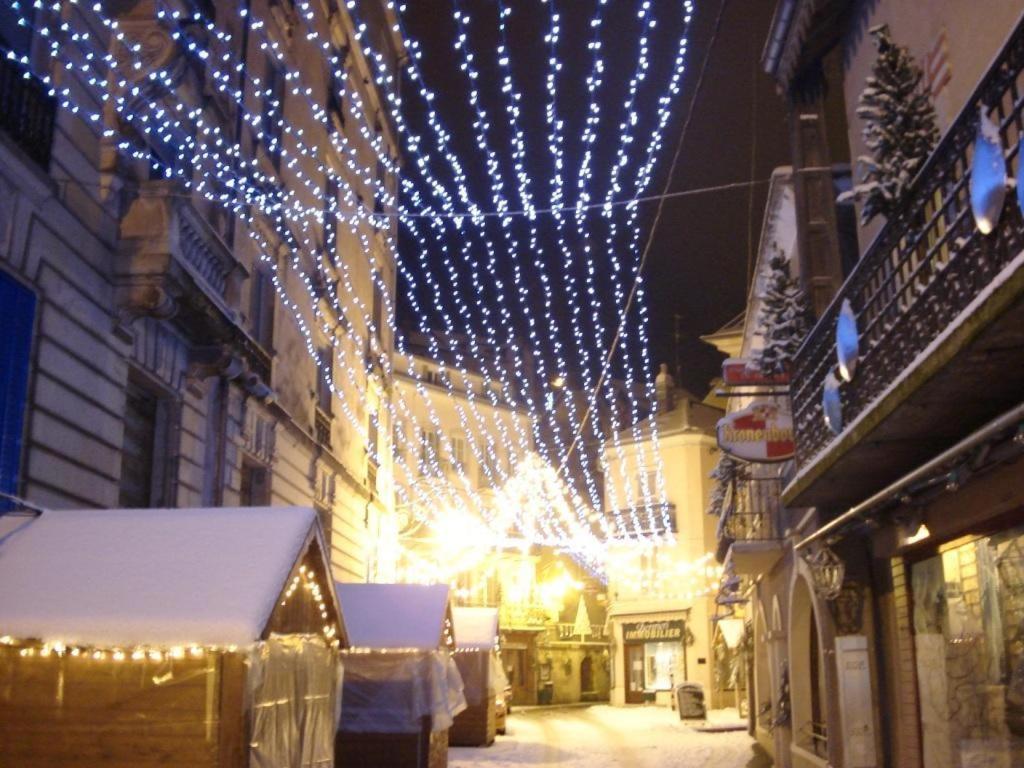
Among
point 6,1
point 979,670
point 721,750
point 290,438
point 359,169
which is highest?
point 359,169

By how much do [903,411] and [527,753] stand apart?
15008 millimetres

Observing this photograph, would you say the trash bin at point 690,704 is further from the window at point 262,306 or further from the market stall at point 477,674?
the window at point 262,306

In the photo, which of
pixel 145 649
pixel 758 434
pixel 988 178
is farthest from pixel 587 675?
pixel 988 178

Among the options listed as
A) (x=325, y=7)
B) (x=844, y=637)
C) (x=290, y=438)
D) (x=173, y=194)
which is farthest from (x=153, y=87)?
(x=325, y=7)

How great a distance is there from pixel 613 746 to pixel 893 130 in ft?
56.3

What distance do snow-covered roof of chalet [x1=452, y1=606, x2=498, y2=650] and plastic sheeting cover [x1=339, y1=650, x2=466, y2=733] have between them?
9644mm

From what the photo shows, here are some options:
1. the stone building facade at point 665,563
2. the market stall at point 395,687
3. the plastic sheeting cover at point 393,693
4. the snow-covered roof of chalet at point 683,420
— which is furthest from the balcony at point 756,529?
the snow-covered roof of chalet at point 683,420

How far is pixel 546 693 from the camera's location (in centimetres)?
4947

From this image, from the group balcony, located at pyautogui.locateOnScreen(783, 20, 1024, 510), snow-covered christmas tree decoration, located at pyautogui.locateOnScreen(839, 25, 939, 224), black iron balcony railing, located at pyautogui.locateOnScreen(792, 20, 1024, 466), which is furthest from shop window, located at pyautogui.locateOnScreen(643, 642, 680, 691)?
snow-covered christmas tree decoration, located at pyautogui.locateOnScreen(839, 25, 939, 224)

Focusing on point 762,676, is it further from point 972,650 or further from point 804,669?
point 972,650

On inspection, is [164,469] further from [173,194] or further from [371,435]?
[371,435]

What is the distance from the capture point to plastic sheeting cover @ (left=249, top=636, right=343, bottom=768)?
7.94m

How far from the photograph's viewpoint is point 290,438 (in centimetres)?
1905

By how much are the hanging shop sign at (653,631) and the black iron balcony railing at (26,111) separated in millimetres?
38823
